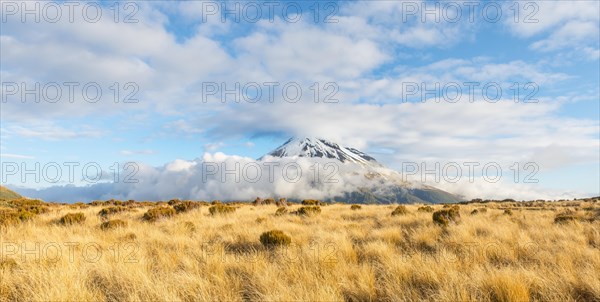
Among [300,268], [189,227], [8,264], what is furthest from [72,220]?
[300,268]

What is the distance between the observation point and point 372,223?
13719 millimetres

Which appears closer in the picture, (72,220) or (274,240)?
(274,240)

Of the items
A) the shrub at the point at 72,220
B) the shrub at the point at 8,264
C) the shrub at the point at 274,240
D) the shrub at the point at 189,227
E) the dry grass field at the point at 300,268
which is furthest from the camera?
the shrub at the point at 72,220

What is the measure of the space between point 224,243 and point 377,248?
4227mm

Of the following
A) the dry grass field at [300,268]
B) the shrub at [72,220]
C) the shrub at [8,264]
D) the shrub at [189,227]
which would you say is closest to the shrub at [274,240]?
the dry grass field at [300,268]

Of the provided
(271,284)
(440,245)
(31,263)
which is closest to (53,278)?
(31,263)

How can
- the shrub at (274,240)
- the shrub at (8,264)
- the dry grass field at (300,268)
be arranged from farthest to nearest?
the shrub at (274,240), the shrub at (8,264), the dry grass field at (300,268)

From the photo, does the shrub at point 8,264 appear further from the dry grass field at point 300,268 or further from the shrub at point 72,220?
the shrub at point 72,220

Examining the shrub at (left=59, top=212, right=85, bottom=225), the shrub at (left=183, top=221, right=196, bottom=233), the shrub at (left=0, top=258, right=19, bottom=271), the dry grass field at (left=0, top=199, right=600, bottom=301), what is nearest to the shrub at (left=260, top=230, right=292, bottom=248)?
→ the dry grass field at (left=0, top=199, right=600, bottom=301)

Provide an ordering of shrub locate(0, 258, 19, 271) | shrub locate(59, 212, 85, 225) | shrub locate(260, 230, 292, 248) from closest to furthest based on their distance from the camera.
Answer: shrub locate(0, 258, 19, 271)
shrub locate(260, 230, 292, 248)
shrub locate(59, 212, 85, 225)

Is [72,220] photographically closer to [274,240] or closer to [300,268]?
[274,240]

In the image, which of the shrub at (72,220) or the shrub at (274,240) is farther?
the shrub at (72,220)

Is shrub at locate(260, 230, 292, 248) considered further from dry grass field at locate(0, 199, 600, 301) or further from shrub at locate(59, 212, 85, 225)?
shrub at locate(59, 212, 85, 225)

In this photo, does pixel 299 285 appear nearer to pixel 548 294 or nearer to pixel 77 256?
pixel 548 294
